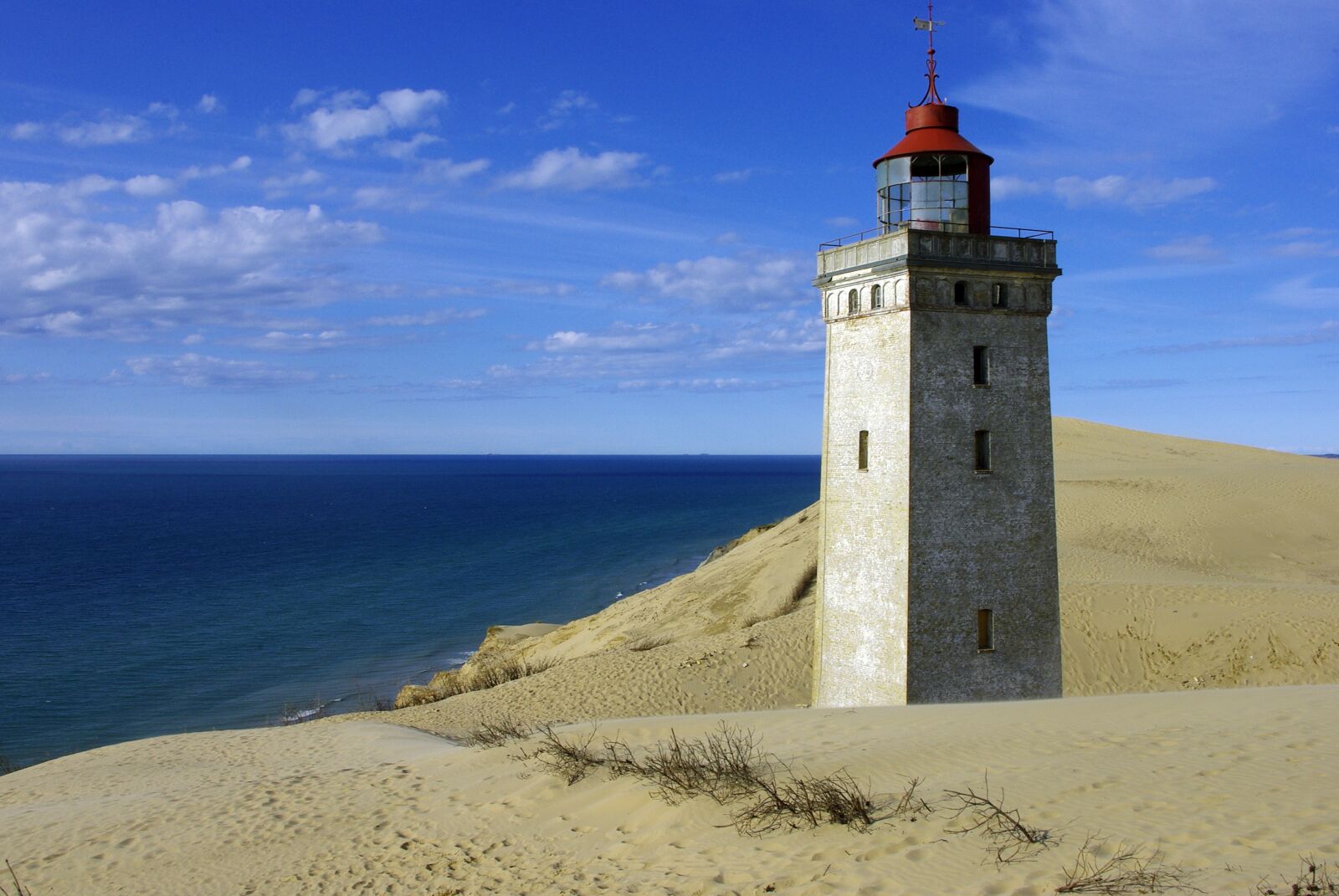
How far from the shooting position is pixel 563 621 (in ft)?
137

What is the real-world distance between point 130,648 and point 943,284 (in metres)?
34.5

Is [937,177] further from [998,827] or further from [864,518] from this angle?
[998,827]

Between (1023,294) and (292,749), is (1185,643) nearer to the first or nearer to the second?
(1023,294)

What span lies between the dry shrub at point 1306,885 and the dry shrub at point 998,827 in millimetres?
1488

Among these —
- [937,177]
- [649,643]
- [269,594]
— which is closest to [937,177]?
[937,177]

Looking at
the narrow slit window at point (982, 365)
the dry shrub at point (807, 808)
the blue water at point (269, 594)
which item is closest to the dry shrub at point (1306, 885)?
the dry shrub at point (807, 808)

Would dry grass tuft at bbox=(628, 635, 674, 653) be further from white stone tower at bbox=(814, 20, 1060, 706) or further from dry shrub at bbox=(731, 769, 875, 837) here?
dry shrub at bbox=(731, 769, 875, 837)

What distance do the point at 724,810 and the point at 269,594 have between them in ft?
152

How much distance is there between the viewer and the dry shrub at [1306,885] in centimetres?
611

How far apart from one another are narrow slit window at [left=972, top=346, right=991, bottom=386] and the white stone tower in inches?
1.0

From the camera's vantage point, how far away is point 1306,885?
6.20 metres

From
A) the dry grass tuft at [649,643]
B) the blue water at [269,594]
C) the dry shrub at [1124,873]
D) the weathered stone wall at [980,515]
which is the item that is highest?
the weathered stone wall at [980,515]

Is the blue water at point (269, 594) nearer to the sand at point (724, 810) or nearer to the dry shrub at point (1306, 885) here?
the sand at point (724, 810)

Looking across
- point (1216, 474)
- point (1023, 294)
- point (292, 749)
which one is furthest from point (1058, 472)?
point (292, 749)
